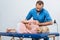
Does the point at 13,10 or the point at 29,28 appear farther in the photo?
the point at 13,10

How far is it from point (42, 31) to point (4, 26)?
59.2 inches

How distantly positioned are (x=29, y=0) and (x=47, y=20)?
1.10 meters

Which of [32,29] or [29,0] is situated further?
[29,0]

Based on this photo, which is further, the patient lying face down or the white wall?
the white wall

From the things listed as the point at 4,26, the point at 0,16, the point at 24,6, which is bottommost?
the point at 4,26

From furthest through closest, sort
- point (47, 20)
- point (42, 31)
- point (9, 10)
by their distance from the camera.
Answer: point (9, 10)
point (47, 20)
point (42, 31)

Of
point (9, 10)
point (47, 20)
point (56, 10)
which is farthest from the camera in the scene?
point (9, 10)

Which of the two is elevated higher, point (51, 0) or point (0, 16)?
point (51, 0)

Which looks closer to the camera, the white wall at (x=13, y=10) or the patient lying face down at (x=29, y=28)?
the patient lying face down at (x=29, y=28)

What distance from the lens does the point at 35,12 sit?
182cm

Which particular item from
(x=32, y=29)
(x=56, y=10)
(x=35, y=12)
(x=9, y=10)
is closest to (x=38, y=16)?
(x=35, y=12)

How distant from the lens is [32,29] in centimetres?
147

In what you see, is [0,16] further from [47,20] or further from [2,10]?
[47,20]

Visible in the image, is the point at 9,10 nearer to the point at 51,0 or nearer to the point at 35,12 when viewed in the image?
the point at 51,0
